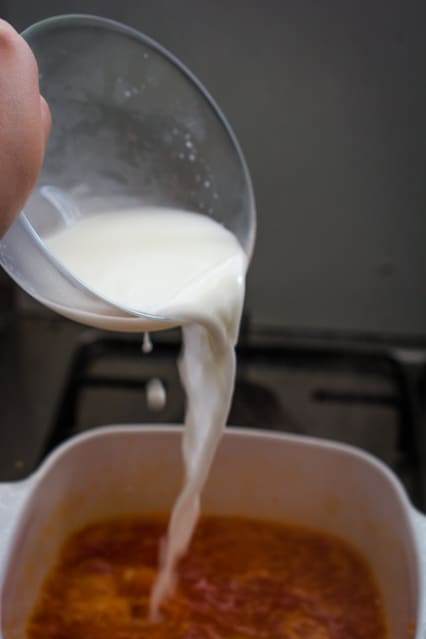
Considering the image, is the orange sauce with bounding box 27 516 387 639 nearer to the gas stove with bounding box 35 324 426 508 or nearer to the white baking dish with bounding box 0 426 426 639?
the white baking dish with bounding box 0 426 426 639

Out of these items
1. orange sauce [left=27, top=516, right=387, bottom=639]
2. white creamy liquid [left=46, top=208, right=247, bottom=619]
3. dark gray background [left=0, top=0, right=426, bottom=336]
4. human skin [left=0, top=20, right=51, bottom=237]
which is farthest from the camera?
dark gray background [left=0, top=0, right=426, bottom=336]

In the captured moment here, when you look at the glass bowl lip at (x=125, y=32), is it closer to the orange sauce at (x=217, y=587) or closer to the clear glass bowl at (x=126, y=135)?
the clear glass bowl at (x=126, y=135)

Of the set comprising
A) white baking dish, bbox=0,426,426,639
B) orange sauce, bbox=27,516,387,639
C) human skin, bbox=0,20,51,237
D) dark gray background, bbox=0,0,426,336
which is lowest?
orange sauce, bbox=27,516,387,639

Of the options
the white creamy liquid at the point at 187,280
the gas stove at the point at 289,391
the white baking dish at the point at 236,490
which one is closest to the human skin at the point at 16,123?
the white creamy liquid at the point at 187,280

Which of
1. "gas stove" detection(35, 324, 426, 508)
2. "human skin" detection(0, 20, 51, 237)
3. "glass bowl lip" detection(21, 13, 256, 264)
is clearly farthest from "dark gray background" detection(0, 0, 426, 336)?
"human skin" detection(0, 20, 51, 237)

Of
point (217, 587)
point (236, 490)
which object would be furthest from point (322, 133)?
point (217, 587)

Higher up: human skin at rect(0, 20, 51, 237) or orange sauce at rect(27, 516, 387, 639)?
human skin at rect(0, 20, 51, 237)

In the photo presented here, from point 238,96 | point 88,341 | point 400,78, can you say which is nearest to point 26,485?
point 88,341
